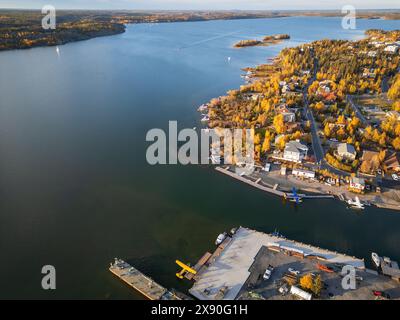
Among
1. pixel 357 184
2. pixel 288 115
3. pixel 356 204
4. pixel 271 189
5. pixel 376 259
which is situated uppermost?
pixel 288 115

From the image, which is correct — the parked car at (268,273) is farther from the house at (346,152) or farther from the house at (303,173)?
the house at (346,152)

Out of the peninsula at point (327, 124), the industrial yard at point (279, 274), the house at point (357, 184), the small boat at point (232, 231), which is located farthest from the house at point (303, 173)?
the small boat at point (232, 231)

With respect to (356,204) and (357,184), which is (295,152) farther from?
(356,204)

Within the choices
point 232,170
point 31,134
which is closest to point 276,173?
point 232,170

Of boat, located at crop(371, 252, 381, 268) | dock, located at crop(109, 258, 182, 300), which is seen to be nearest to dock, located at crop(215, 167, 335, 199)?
boat, located at crop(371, 252, 381, 268)

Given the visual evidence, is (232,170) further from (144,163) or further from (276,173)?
(144,163)

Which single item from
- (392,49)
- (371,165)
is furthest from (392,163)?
(392,49)
